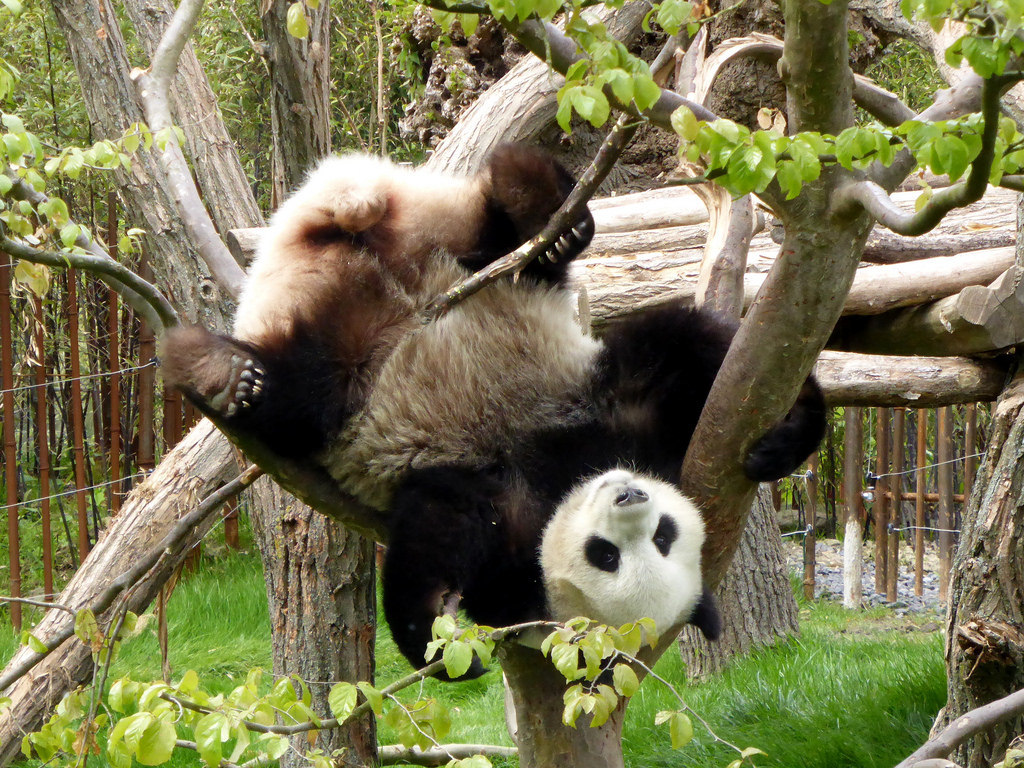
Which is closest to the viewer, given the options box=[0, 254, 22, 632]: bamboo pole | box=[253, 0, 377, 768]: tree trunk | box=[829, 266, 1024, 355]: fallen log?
box=[829, 266, 1024, 355]: fallen log

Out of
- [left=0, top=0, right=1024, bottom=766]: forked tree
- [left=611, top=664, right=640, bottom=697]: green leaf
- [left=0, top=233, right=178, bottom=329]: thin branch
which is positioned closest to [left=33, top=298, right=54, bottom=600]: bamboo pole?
[left=0, top=0, right=1024, bottom=766]: forked tree

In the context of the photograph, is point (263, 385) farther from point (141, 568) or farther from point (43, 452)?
point (43, 452)

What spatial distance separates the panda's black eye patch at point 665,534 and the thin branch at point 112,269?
127cm

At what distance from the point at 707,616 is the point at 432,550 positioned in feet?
2.22

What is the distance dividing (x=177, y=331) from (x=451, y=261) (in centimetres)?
80

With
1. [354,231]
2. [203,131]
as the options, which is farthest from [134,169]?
[354,231]

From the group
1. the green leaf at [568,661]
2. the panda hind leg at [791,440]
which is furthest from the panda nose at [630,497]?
the green leaf at [568,661]

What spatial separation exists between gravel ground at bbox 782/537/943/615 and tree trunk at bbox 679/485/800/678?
5.67 feet

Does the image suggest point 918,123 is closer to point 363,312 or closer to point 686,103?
point 686,103

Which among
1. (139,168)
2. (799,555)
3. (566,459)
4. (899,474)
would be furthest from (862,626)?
(139,168)

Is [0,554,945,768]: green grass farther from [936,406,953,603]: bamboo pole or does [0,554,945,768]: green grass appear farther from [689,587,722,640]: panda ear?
[689,587,722,640]: panda ear

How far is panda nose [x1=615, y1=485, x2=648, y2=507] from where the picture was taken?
2066mm

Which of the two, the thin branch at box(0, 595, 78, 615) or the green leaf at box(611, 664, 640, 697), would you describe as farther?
the thin branch at box(0, 595, 78, 615)

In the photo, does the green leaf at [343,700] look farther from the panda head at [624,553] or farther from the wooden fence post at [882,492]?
the wooden fence post at [882,492]
